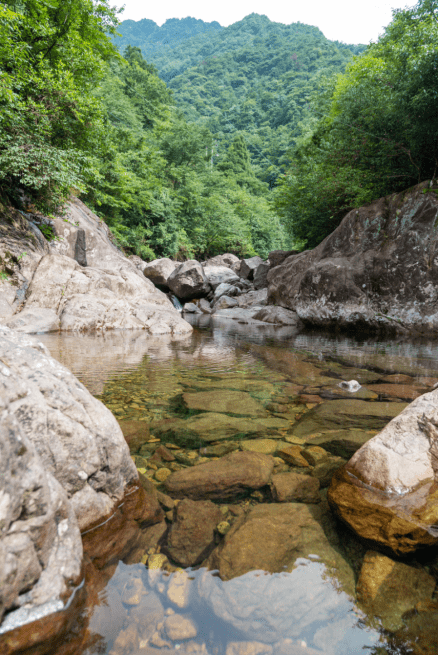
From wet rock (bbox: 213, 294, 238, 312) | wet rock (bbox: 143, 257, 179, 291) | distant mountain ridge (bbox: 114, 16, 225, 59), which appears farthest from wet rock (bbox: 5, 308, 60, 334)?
distant mountain ridge (bbox: 114, 16, 225, 59)

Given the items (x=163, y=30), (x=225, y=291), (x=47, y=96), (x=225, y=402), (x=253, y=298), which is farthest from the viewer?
(x=163, y=30)

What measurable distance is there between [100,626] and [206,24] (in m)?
185

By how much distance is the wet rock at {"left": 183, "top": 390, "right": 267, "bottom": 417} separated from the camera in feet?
12.0

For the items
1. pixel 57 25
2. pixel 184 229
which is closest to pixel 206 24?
pixel 184 229

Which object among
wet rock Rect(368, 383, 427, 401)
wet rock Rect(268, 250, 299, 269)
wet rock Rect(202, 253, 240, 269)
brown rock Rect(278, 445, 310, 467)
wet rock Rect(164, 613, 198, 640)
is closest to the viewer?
wet rock Rect(164, 613, 198, 640)

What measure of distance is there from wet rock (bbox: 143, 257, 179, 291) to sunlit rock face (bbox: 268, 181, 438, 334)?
8.93 m

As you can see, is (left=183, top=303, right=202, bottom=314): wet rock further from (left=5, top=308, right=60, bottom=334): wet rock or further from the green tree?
(left=5, top=308, right=60, bottom=334): wet rock

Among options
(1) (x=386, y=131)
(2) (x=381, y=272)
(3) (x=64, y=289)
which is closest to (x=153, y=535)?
(3) (x=64, y=289)

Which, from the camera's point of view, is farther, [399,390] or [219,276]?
[219,276]

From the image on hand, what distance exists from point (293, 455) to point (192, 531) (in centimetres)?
117

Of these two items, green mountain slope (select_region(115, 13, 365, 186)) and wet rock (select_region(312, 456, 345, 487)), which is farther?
green mountain slope (select_region(115, 13, 365, 186))

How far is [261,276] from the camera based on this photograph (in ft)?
68.5

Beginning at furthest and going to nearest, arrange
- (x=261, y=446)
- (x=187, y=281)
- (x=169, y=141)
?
(x=169, y=141) → (x=187, y=281) → (x=261, y=446)

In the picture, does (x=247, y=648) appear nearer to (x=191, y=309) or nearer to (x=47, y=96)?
(x=47, y=96)
